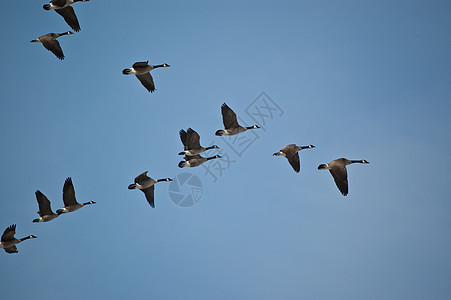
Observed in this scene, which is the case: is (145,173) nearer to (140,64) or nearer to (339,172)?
(140,64)

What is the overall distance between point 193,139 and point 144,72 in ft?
11.6

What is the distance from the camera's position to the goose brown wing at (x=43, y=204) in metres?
20.2

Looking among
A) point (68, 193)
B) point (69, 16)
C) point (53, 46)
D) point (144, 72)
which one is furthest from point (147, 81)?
point (68, 193)

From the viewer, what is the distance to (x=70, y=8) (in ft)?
68.1

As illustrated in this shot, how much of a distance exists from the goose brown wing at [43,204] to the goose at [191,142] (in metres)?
5.26

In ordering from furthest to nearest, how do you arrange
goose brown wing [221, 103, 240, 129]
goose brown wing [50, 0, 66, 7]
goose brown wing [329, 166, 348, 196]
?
goose brown wing [50, 0, 66, 7], goose brown wing [221, 103, 240, 129], goose brown wing [329, 166, 348, 196]

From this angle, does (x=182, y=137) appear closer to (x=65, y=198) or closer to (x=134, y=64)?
(x=134, y=64)

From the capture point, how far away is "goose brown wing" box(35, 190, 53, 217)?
2023cm

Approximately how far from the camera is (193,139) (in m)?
20.1

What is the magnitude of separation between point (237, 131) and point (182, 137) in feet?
6.60

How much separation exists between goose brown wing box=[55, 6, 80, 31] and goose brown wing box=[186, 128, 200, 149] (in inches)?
234

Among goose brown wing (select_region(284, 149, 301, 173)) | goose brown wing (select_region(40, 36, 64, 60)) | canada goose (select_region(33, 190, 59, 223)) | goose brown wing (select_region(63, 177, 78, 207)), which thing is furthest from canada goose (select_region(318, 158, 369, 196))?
goose brown wing (select_region(40, 36, 64, 60))

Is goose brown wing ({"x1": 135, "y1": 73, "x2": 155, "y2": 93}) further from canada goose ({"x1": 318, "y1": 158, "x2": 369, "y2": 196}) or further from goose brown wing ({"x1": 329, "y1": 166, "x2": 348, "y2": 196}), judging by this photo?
goose brown wing ({"x1": 329, "y1": 166, "x2": 348, "y2": 196})

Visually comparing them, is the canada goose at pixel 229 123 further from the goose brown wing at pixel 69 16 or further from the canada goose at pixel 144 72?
the goose brown wing at pixel 69 16
